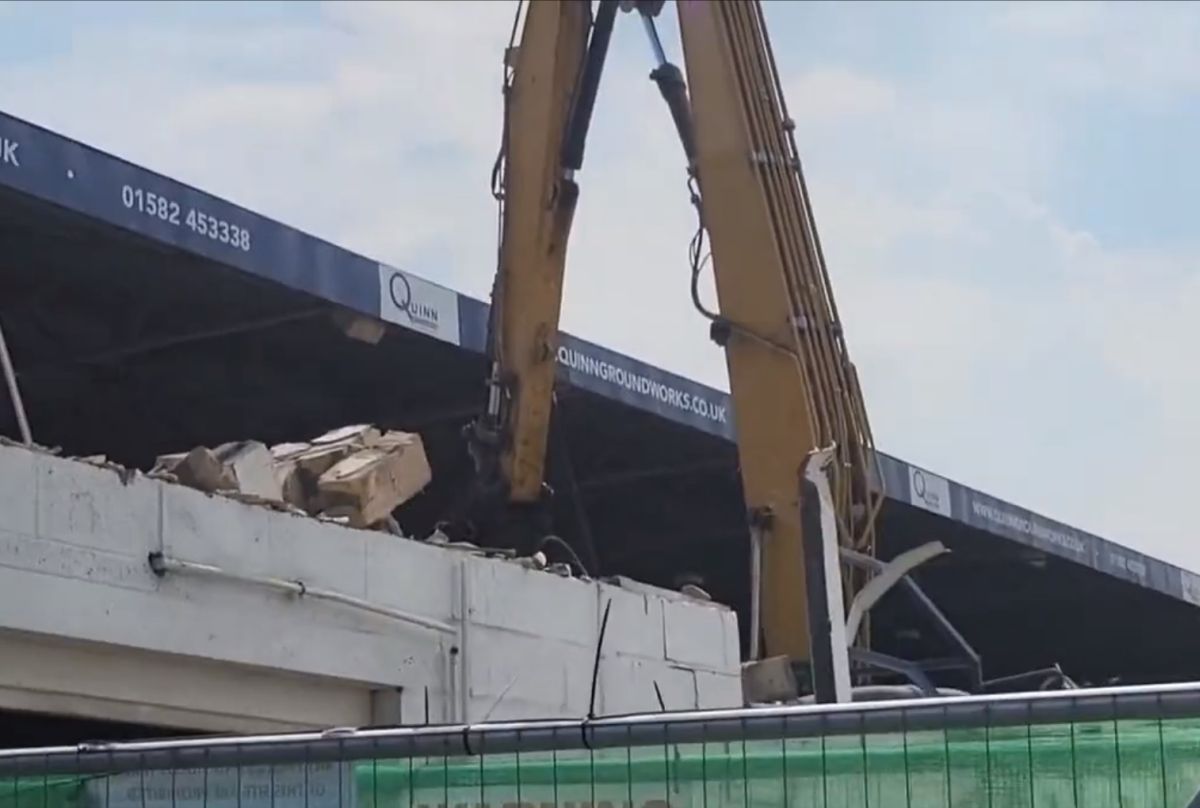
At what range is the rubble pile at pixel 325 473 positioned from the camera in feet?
35.7

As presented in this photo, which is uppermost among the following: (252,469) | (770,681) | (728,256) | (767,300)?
(728,256)

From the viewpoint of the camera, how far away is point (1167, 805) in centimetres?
472

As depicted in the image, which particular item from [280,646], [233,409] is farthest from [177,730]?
[233,409]

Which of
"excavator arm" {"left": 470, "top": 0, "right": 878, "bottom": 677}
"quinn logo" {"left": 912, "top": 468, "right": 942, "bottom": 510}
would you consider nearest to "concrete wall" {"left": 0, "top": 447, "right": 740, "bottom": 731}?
"excavator arm" {"left": 470, "top": 0, "right": 878, "bottom": 677}

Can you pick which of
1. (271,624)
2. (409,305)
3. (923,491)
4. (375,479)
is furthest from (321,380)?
(271,624)

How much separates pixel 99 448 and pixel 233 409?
210 centimetres

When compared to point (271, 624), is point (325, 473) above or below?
above

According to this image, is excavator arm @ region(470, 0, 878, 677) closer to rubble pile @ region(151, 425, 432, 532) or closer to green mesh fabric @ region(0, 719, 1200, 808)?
rubble pile @ region(151, 425, 432, 532)

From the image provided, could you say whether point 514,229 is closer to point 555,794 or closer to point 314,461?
point 314,461

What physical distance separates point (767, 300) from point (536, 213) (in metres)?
1.93

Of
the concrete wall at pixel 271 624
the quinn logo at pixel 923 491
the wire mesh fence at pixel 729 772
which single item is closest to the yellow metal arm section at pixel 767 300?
the concrete wall at pixel 271 624

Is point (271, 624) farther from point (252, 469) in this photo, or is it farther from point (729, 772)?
point (729, 772)

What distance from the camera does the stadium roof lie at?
16.0 meters

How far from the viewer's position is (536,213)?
16.6 meters
